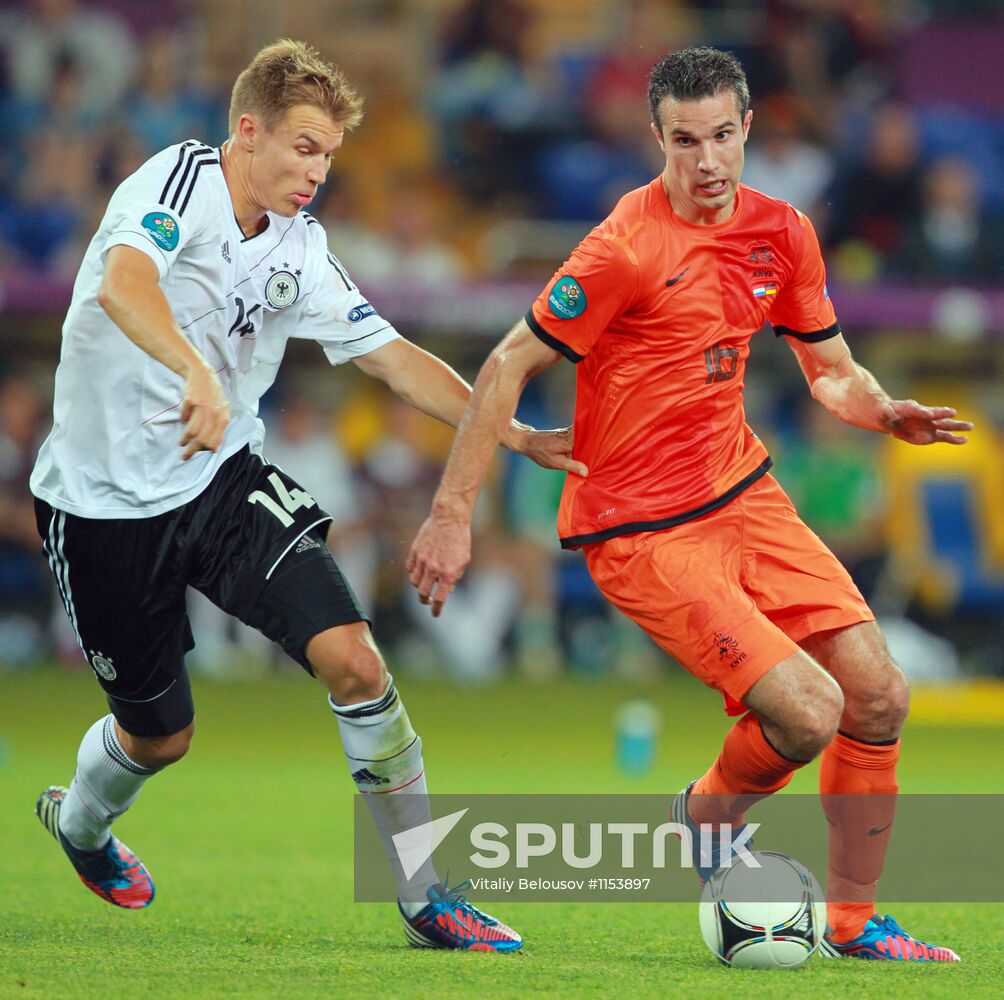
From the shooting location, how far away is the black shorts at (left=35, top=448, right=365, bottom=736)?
522 centimetres

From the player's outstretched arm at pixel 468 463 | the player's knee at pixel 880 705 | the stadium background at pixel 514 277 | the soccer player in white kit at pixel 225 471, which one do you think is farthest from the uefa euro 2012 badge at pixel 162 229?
the stadium background at pixel 514 277

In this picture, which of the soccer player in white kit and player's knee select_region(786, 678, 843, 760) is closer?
player's knee select_region(786, 678, 843, 760)

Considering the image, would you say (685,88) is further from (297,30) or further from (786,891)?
(297,30)

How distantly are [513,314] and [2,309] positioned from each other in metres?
4.43

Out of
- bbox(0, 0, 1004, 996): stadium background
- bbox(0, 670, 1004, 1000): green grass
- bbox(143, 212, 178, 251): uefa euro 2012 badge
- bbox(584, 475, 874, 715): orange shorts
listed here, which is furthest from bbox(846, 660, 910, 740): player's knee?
bbox(0, 0, 1004, 996): stadium background

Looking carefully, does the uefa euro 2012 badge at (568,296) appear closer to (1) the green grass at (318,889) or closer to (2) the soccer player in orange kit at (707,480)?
(2) the soccer player in orange kit at (707,480)

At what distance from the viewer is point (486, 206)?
16.0 meters

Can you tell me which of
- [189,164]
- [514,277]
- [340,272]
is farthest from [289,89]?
[514,277]

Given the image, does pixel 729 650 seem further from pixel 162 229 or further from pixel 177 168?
pixel 177 168

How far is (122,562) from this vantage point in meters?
5.39

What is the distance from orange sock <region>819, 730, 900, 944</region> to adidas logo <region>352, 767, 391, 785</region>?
4.66ft

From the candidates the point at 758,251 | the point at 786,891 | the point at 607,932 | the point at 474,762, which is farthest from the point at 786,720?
the point at 474,762

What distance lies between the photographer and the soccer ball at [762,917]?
198 inches

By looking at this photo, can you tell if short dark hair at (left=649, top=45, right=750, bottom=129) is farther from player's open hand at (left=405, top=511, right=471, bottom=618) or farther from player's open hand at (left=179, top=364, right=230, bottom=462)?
player's open hand at (left=179, top=364, right=230, bottom=462)
